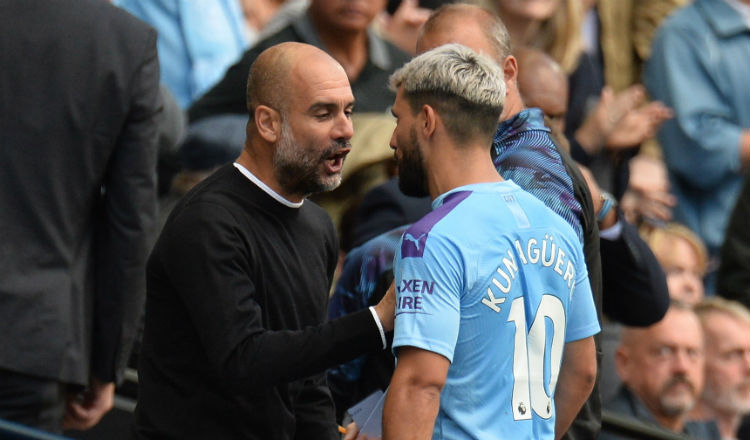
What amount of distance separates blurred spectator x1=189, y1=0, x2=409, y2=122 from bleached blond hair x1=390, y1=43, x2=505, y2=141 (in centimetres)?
256

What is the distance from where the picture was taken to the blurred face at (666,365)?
20.5 feet

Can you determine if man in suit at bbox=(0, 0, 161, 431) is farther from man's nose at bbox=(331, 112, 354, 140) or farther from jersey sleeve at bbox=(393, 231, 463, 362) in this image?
jersey sleeve at bbox=(393, 231, 463, 362)

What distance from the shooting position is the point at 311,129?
3.50 metres

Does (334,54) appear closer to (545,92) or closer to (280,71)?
(545,92)

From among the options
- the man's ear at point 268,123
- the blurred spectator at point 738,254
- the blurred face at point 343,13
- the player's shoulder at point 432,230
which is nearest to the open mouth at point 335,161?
the man's ear at point 268,123

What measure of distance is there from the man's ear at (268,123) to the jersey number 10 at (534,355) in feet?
2.52

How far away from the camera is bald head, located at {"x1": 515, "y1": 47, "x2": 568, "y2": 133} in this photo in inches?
189

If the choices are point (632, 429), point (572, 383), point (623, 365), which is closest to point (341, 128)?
point (572, 383)

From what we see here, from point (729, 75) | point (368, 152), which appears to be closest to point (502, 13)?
point (729, 75)

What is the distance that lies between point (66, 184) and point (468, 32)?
1.24m

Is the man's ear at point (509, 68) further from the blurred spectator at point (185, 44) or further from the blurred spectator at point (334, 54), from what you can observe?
the blurred spectator at point (185, 44)

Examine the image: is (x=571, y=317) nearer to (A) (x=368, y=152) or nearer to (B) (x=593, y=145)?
(A) (x=368, y=152)

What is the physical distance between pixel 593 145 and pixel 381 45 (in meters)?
1.09

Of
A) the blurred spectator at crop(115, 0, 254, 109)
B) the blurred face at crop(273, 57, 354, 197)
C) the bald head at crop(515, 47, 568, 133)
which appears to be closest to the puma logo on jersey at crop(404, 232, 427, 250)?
the blurred face at crop(273, 57, 354, 197)
